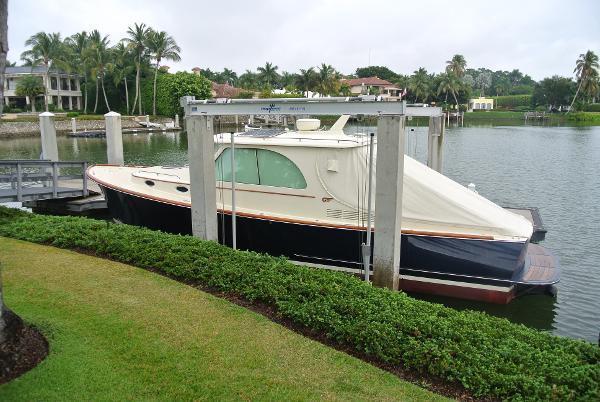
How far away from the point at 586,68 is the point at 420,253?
9536 centimetres

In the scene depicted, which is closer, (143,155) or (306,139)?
(306,139)

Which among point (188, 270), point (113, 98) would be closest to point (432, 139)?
point (188, 270)

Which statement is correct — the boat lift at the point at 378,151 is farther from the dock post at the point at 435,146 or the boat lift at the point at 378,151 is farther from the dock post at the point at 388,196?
the dock post at the point at 435,146

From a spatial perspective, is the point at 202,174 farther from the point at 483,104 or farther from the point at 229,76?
the point at 483,104

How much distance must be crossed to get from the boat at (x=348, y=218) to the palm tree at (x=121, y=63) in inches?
2283

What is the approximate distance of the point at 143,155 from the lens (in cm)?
3431

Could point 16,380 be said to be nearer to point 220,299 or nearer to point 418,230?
point 220,299

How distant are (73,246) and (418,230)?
5.82 m

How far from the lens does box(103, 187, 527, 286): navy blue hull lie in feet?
28.2

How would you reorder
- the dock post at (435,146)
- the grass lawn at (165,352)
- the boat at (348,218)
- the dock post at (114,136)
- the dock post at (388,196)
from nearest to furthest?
the grass lawn at (165,352) → the dock post at (388,196) → the boat at (348,218) → the dock post at (435,146) → the dock post at (114,136)

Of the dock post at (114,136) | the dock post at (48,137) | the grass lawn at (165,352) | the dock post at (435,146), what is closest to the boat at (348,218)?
the dock post at (435,146)

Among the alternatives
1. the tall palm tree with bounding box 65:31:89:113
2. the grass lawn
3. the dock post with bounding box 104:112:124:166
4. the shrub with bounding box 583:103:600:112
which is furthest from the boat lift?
the shrub with bounding box 583:103:600:112

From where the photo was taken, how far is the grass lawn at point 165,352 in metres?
4.48

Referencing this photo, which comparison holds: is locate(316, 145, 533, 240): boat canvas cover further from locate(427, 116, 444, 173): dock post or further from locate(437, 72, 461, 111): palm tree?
locate(437, 72, 461, 111): palm tree
